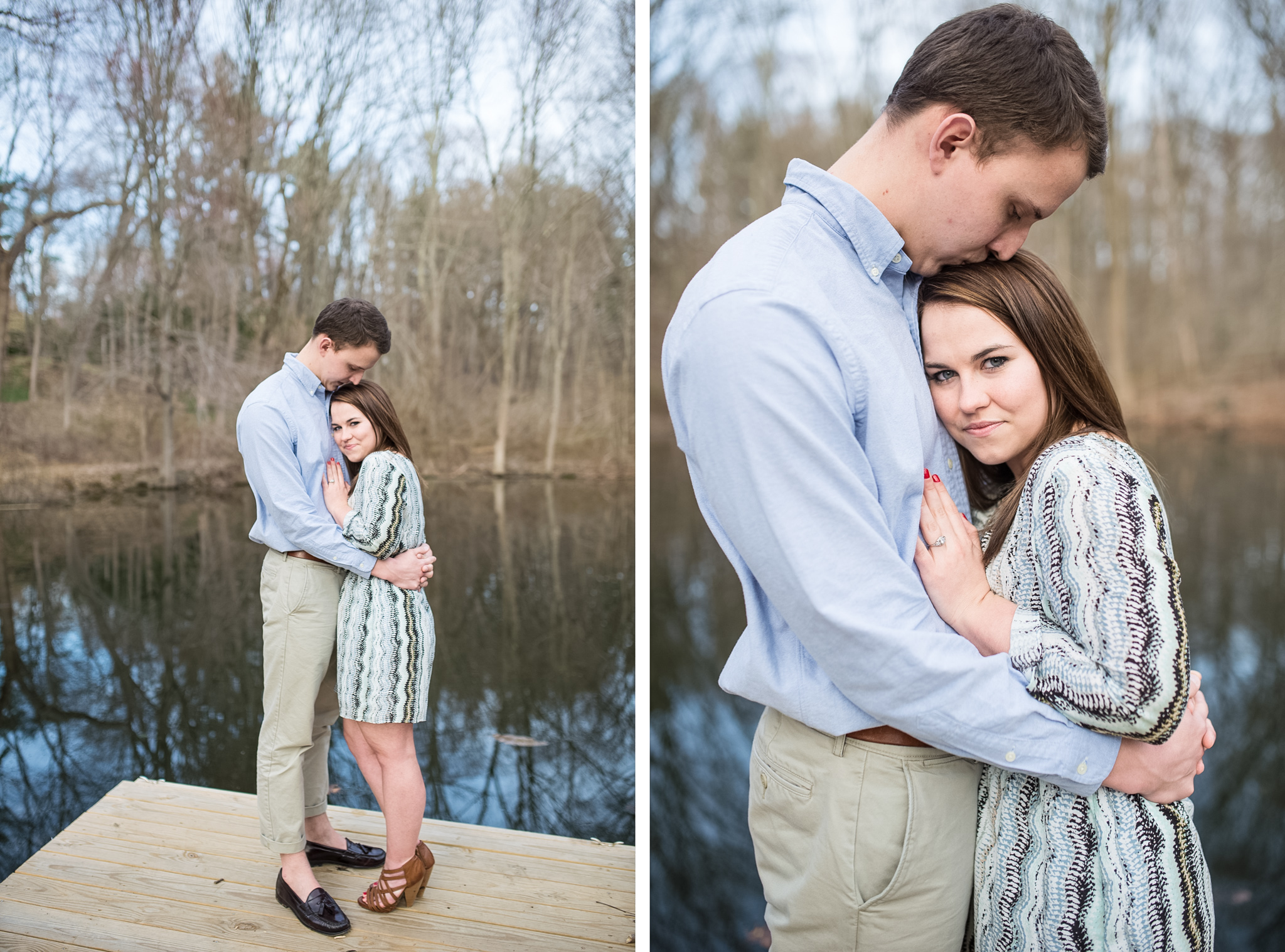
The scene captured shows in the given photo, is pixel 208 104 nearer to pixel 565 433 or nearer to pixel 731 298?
pixel 565 433

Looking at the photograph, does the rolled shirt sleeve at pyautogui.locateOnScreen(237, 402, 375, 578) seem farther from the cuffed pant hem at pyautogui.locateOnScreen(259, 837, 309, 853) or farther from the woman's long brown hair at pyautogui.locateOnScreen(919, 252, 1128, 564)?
the woman's long brown hair at pyautogui.locateOnScreen(919, 252, 1128, 564)

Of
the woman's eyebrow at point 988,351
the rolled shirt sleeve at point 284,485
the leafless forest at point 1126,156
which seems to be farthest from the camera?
the leafless forest at point 1126,156

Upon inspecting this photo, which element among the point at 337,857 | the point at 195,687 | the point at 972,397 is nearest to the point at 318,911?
the point at 337,857

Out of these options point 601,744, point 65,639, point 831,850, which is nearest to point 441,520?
point 601,744

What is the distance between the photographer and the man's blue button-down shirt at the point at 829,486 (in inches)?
27.2

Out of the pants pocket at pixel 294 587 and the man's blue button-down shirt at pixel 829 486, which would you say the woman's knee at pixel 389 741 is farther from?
the man's blue button-down shirt at pixel 829 486

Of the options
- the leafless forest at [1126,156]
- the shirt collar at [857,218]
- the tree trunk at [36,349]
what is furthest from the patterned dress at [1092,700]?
the tree trunk at [36,349]

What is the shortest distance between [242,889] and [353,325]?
1194 millimetres

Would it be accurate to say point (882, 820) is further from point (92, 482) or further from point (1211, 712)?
point (1211, 712)

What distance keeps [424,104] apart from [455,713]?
1398 mm

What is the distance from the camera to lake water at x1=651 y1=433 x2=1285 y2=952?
247cm

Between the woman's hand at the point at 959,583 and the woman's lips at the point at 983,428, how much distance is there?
109 millimetres

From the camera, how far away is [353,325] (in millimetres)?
1677

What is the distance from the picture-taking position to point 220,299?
1.80 m
